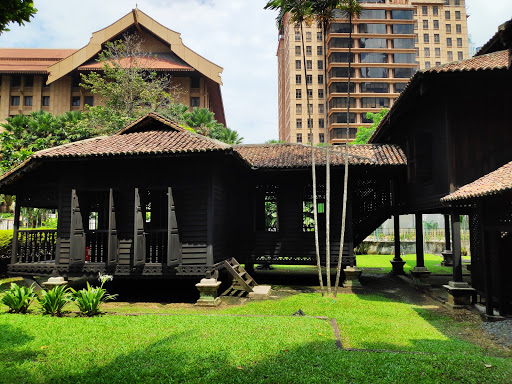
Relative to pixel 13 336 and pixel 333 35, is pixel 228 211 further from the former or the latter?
pixel 333 35

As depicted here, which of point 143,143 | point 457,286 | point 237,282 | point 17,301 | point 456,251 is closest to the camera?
point 17,301

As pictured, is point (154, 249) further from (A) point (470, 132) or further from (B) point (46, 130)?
(B) point (46, 130)

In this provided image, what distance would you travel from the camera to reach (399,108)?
10969mm

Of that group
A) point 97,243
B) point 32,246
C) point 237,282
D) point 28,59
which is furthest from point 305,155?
point 28,59

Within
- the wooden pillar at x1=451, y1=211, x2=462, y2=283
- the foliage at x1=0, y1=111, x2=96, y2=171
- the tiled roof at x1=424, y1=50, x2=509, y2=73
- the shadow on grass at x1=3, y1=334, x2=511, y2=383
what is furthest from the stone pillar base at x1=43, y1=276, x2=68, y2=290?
the foliage at x1=0, y1=111, x2=96, y2=171

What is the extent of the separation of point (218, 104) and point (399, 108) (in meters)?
37.9

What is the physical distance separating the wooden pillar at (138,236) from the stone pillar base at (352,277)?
261 inches

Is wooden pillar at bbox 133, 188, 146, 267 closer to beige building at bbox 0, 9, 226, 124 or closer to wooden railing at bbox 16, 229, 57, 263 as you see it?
wooden railing at bbox 16, 229, 57, 263

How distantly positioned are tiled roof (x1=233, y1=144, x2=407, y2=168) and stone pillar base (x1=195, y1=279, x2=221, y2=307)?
167 inches

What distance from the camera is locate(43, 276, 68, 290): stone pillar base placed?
9.85 meters

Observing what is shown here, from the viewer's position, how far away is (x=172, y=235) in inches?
364

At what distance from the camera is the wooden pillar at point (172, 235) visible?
914cm

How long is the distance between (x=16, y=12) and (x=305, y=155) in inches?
369

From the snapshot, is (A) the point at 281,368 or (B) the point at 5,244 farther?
(B) the point at 5,244
